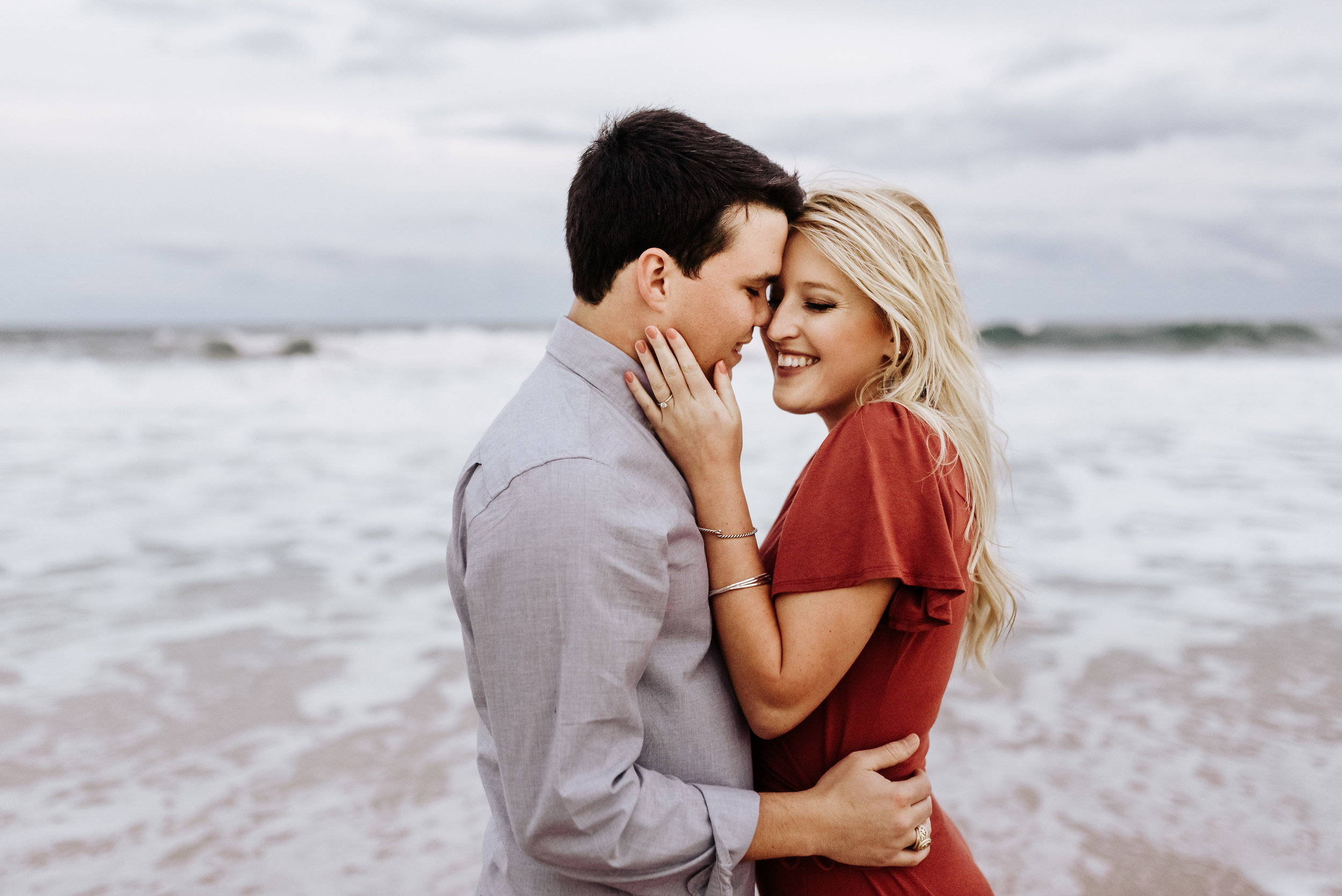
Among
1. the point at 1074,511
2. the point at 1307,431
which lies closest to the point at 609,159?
the point at 1074,511

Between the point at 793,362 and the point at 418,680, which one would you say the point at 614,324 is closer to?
the point at 793,362

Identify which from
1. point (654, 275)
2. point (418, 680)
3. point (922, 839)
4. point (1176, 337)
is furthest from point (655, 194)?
point (1176, 337)

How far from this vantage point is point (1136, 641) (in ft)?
17.3

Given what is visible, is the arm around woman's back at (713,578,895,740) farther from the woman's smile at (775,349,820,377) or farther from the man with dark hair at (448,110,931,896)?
the woman's smile at (775,349,820,377)

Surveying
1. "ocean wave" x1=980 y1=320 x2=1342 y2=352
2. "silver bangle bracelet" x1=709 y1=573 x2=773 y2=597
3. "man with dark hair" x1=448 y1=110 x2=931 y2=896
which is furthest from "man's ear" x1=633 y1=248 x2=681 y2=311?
"ocean wave" x1=980 y1=320 x2=1342 y2=352

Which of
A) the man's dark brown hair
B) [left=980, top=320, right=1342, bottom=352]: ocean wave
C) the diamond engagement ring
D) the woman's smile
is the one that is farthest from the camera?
[left=980, top=320, right=1342, bottom=352]: ocean wave

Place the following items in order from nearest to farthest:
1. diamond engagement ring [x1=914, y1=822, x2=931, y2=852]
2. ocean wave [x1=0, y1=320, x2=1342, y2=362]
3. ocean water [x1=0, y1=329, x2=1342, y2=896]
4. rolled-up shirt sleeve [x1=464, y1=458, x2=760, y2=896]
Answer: rolled-up shirt sleeve [x1=464, y1=458, x2=760, y2=896] → diamond engagement ring [x1=914, y1=822, x2=931, y2=852] → ocean water [x1=0, y1=329, x2=1342, y2=896] → ocean wave [x1=0, y1=320, x2=1342, y2=362]

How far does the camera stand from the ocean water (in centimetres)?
351

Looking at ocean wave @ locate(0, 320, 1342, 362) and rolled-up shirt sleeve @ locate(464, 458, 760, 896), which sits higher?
rolled-up shirt sleeve @ locate(464, 458, 760, 896)

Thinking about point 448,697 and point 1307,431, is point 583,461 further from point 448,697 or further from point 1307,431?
point 1307,431

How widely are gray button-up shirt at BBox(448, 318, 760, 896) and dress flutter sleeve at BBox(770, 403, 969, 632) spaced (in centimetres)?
23

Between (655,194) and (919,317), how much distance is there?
0.71 metres

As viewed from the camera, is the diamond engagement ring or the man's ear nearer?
the man's ear

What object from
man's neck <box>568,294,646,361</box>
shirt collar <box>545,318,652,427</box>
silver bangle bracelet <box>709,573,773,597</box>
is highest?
man's neck <box>568,294,646,361</box>
